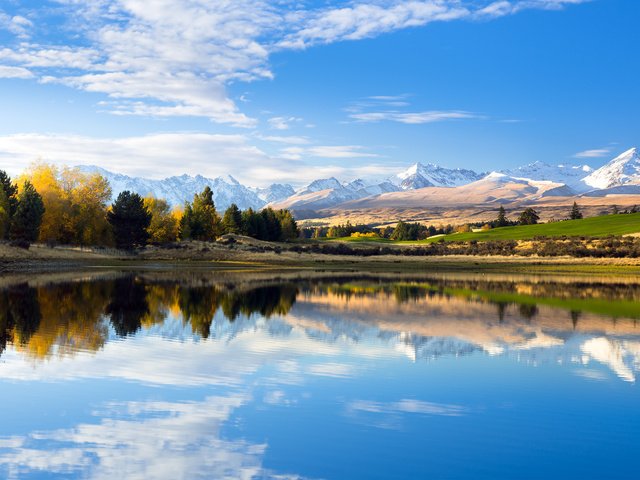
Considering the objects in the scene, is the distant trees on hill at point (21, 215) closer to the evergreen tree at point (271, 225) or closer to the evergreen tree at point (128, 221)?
the evergreen tree at point (128, 221)

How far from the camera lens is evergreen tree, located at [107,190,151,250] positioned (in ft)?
393

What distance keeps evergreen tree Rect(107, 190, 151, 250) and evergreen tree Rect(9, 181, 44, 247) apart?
19.2 meters

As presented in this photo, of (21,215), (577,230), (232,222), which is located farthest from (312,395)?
(577,230)

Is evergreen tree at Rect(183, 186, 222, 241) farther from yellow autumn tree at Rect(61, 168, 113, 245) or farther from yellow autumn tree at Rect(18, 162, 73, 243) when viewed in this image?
yellow autumn tree at Rect(18, 162, 73, 243)

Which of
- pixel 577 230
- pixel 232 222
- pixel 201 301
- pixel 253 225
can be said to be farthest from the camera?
pixel 253 225

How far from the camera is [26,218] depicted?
327 ft

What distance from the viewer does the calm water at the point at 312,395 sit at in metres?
14.0

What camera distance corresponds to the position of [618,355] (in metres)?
27.4

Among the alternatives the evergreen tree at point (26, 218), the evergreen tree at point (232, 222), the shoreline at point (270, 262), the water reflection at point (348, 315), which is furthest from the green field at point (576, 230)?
the evergreen tree at point (26, 218)

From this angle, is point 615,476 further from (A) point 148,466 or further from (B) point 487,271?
→ (B) point 487,271

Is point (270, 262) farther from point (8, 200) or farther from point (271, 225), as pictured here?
point (271, 225)

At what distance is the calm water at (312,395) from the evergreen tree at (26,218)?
65138 mm

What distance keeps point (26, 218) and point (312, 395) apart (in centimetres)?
9256

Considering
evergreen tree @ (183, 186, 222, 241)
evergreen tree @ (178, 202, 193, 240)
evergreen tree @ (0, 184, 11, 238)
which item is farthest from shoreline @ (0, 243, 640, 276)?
evergreen tree @ (183, 186, 222, 241)
